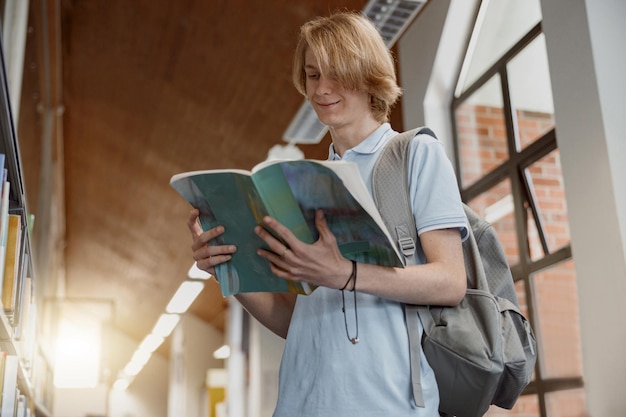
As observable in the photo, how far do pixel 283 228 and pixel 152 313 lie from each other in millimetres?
A: 12065

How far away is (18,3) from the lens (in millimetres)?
4023

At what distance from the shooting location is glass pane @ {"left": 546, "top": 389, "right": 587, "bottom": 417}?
129 inches

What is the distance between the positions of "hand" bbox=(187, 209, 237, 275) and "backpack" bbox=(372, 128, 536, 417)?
0.26 metres

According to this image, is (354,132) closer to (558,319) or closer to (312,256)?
(312,256)

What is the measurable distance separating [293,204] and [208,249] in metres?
0.19

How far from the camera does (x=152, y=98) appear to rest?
21.3ft

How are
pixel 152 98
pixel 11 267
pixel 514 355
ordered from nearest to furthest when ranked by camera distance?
pixel 514 355, pixel 11 267, pixel 152 98

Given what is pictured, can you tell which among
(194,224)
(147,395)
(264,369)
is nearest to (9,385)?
(194,224)

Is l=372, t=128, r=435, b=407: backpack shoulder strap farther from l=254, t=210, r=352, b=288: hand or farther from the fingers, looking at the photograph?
the fingers

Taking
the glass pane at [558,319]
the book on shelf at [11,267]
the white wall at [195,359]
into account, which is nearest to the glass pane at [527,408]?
the glass pane at [558,319]

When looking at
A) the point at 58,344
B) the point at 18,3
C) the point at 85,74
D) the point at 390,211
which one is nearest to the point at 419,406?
the point at 390,211

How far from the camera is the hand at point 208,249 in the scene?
119 cm

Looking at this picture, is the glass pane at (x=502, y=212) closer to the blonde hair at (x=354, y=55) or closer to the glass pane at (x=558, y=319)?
the glass pane at (x=558, y=319)

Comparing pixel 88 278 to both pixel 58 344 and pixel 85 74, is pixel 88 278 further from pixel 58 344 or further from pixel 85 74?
pixel 85 74
